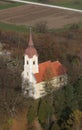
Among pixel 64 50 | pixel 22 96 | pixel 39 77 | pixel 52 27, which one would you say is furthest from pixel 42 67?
pixel 52 27

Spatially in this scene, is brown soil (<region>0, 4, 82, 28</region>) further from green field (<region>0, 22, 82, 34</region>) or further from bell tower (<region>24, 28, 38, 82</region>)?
bell tower (<region>24, 28, 38, 82</region>)

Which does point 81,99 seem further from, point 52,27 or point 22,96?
point 52,27

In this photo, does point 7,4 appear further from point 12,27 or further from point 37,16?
point 12,27

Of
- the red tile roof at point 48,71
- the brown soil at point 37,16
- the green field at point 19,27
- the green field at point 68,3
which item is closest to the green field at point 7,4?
the brown soil at point 37,16

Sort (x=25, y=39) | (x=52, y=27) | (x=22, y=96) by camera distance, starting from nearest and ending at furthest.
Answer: (x=22, y=96) < (x=25, y=39) < (x=52, y=27)

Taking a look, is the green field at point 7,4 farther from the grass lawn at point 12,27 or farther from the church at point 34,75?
the church at point 34,75

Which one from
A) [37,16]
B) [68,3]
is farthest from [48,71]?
[68,3]
